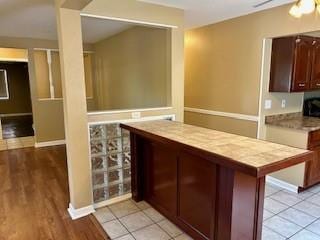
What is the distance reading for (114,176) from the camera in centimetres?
294

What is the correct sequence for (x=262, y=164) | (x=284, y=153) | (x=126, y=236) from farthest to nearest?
(x=126, y=236), (x=284, y=153), (x=262, y=164)

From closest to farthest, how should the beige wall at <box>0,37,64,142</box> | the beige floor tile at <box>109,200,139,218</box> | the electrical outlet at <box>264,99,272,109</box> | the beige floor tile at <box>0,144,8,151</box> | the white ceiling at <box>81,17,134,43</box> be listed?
the beige floor tile at <box>109,200,139,218</box> < the electrical outlet at <box>264,99,272,109</box> < the white ceiling at <box>81,17,134,43</box> < the beige wall at <box>0,37,64,142</box> < the beige floor tile at <box>0,144,8,151</box>

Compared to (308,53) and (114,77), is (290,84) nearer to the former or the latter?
(308,53)

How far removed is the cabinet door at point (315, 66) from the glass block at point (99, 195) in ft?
10.3

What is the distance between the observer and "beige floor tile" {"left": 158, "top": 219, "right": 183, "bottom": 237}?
2.31 meters

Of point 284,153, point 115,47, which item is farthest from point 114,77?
point 284,153

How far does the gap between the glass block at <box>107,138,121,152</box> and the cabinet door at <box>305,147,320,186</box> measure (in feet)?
7.85

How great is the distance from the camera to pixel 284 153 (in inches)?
62.9

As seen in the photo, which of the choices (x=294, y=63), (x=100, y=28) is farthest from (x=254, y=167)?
(x=100, y=28)

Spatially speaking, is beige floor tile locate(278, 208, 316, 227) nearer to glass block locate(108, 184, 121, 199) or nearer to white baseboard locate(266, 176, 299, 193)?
white baseboard locate(266, 176, 299, 193)

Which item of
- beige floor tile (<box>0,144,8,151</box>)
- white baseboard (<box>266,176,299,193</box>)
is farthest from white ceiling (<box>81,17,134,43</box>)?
white baseboard (<box>266,176,299,193</box>)

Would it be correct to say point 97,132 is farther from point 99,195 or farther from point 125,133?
point 99,195

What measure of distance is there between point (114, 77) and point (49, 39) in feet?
5.31

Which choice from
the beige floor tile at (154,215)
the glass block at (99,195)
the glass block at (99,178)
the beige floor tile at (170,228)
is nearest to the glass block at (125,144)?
the glass block at (99,178)
